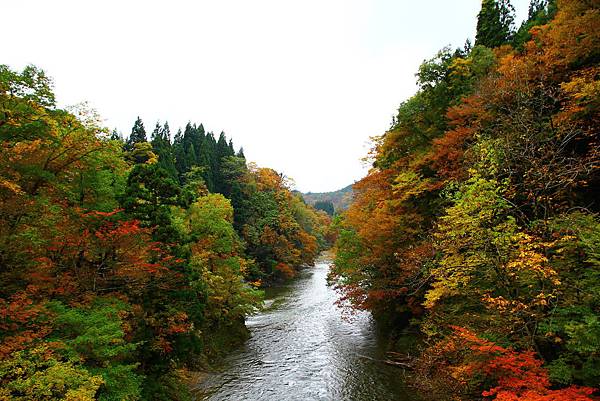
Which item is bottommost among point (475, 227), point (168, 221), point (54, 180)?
point (475, 227)

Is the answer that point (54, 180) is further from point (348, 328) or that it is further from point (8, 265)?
point (348, 328)

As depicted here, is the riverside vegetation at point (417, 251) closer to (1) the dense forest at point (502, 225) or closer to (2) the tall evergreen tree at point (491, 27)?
(1) the dense forest at point (502, 225)

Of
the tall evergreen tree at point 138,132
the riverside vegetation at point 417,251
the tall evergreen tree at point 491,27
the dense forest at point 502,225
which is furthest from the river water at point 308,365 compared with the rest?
the tall evergreen tree at point 138,132

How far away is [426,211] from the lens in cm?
1891

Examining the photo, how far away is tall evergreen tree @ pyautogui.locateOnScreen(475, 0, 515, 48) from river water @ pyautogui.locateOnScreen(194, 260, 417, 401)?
24614 mm

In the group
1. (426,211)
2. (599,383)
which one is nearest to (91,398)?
(599,383)

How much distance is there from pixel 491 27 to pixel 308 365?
29497mm

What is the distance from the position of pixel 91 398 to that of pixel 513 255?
10688 mm

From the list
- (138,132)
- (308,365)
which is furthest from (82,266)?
(138,132)

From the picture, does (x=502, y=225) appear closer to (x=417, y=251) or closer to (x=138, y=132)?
(x=417, y=251)

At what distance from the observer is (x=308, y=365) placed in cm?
1734

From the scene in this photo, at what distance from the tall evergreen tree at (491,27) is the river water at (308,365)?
2461 centimetres

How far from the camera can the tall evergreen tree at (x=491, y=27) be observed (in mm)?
27641

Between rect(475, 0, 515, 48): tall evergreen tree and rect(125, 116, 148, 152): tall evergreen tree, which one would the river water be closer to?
rect(475, 0, 515, 48): tall evergreen tree
